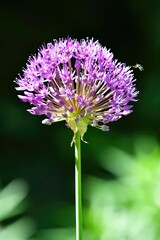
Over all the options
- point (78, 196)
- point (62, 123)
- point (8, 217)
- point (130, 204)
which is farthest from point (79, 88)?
point (62, 123)

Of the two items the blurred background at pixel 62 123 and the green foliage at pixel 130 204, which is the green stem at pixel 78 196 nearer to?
the green foliage at pixel 130 204

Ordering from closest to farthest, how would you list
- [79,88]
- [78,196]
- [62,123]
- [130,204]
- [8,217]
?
[78,196], [79,88], [130,204], [8,217], [62,123]

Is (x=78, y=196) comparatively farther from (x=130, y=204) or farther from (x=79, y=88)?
(x=130, y=204)

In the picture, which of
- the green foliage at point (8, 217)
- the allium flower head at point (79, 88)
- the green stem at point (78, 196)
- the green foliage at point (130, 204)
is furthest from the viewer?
the green foliage at point (8, 217)

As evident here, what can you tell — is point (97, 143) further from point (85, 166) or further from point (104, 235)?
point (104, 235)

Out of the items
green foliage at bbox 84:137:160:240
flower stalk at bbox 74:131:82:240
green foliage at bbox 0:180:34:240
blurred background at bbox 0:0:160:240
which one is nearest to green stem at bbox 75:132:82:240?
flower stalk at bbox 74:131:82:240

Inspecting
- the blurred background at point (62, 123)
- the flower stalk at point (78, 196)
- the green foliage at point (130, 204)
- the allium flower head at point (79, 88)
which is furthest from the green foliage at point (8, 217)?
the flower stalk at point (78, 196)

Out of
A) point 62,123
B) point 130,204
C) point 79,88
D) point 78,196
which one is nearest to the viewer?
point 78,196

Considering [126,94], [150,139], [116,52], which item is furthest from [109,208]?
[116,52]

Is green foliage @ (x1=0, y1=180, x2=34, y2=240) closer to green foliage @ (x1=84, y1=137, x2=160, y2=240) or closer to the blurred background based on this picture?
the blurred background
